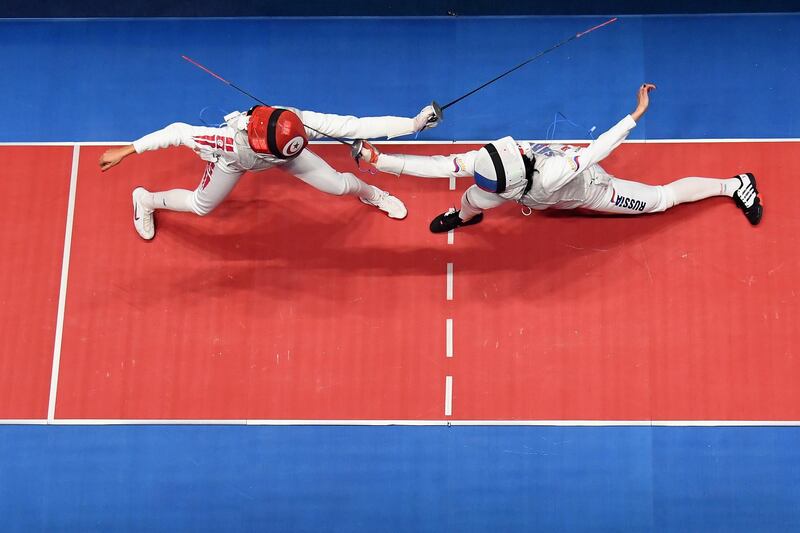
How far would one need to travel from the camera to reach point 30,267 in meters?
6.48

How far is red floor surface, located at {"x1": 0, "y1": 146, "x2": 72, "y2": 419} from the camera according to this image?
6246 millimetres

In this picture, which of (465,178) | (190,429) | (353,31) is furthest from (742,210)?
(190,429)

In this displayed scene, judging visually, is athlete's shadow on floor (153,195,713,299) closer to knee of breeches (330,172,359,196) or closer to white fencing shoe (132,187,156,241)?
white fencing shoe (132,187,156,241)

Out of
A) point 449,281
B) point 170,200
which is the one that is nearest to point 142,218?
point 170,200

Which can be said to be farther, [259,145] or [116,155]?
[116,155]

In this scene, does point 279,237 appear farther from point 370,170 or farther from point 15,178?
point 15,178

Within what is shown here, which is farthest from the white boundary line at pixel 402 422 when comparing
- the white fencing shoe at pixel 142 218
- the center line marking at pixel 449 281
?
the white fencing shoe at pixel 142 218

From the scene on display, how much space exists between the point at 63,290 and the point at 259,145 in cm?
273

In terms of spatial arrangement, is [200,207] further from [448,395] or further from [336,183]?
[448,395]

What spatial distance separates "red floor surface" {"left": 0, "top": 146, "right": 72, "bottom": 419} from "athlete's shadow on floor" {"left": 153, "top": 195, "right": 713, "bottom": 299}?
1.05 metres

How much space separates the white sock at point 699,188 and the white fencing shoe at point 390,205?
2283mm

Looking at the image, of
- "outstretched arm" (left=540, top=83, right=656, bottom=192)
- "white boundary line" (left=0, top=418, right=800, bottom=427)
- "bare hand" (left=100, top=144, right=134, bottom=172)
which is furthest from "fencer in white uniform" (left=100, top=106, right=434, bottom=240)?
"white boundary line" (left=0, top=418, right=800, bottom=427)

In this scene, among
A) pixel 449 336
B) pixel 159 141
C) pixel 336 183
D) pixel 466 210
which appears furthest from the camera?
pixel 449 336

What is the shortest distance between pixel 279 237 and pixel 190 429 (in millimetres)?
1842
